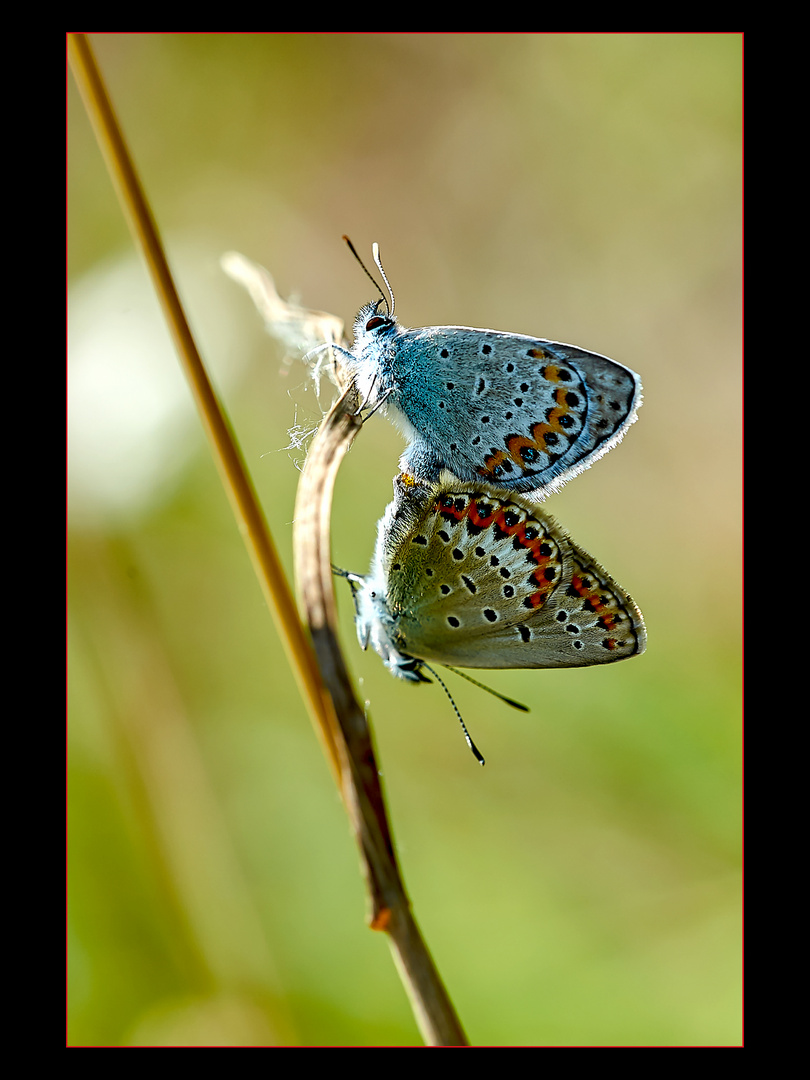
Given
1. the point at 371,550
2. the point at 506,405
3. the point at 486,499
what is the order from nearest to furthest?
the point at 486,499 → the point at 506,405 → the point at 371,550

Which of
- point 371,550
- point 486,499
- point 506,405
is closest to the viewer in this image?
point 486,499

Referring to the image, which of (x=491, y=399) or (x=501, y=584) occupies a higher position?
(x=491, y=399)

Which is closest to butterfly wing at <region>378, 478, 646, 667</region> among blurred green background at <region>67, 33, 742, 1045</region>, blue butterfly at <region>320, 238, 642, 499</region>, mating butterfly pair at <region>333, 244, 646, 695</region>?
mating butterfly pair at <region>333, 244, 646, 695</region>

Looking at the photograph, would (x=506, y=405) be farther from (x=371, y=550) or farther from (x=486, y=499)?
(x=371, y=550)

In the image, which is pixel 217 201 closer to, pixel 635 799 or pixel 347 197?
pixel 347 197

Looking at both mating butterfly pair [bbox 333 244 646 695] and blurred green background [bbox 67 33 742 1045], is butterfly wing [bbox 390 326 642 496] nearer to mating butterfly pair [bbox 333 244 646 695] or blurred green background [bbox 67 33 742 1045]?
mating butterfly pair [bbox 333 244 646 695]

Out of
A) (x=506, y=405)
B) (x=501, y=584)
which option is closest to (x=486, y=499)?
(x=501, y=584)
